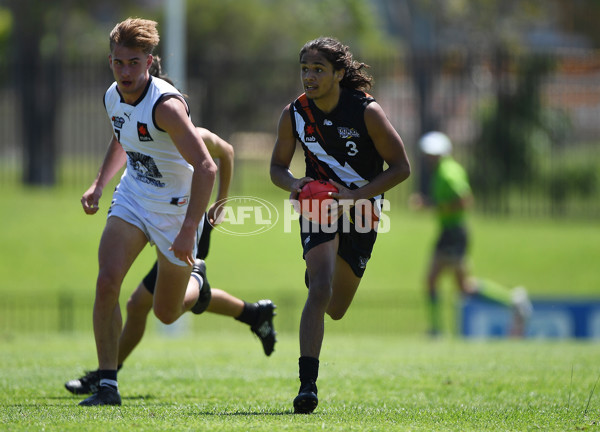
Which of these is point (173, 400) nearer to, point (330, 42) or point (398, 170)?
A: point (398, 170)

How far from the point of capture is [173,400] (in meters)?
6.44

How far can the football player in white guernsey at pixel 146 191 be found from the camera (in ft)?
19.1

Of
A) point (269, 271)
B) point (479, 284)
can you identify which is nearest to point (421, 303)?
point (479, 284)

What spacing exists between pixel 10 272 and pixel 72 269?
1.15 m

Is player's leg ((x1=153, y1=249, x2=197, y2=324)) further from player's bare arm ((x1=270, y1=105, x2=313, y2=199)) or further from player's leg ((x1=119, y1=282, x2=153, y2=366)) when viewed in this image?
player's bare arm ((x1=270, y1=105, x2=313, y2=199))

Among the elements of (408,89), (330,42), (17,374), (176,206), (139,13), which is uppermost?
(139,13)

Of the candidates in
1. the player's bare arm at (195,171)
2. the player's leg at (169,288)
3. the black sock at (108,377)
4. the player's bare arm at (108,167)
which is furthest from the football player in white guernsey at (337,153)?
the black sock at (108,377)

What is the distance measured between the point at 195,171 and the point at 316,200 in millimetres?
764

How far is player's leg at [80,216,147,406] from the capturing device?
237 inches

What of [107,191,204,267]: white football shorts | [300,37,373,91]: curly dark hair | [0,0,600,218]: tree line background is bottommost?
[107,191,204,267]: white football shorts

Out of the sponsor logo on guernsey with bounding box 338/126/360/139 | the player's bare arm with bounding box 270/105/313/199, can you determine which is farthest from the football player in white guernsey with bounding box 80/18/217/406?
the sponsor logo on guernsey with bounding box 338/126/360/139

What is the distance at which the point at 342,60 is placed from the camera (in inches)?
239

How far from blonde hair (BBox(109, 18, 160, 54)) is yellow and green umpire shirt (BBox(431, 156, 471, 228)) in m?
7.59

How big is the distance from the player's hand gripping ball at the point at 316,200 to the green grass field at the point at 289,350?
1195 millimetres
